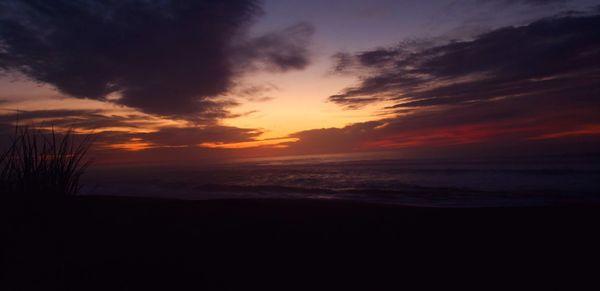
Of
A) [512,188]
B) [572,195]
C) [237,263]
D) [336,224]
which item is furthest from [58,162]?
[512,188]

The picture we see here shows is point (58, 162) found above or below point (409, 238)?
above

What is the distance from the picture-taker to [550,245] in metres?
4.61

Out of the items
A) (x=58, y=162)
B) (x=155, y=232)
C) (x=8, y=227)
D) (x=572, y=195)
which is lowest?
(x=572, y=195)

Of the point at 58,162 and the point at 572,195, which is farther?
the point at 572,195

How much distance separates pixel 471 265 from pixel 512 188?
15.4m

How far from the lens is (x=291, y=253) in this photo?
4.32 meters

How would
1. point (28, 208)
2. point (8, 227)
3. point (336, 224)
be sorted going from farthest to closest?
point (336, 224), point (28, 208), point (8, 227)

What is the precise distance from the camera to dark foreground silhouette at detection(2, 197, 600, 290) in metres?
3.23

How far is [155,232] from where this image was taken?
532 cm

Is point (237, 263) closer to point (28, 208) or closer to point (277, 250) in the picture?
point (277, 250)

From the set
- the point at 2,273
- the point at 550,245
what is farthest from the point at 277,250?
the point at 550,245

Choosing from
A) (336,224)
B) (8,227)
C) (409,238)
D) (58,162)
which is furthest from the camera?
(336,224)

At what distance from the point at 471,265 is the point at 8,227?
5.38 metres

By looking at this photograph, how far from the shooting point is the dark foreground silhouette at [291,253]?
3.23 m
